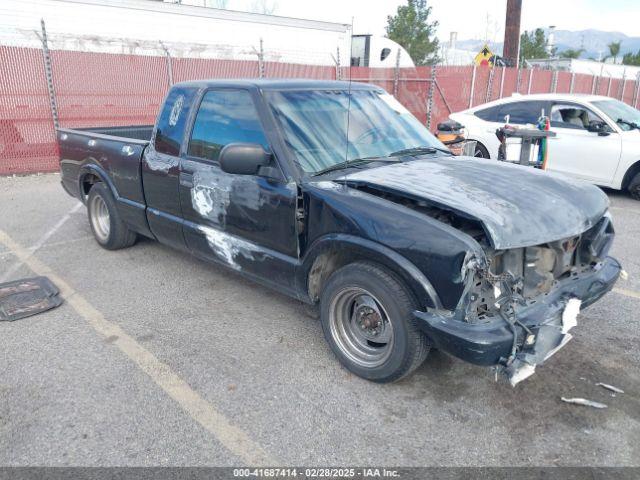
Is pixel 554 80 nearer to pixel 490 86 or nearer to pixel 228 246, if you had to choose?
pixel 490 86

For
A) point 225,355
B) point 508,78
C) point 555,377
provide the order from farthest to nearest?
point 508,78 < point 225,355 < point 555,377

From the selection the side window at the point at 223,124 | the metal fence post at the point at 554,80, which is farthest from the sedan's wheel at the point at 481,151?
the metal fence post at the point at 554,80

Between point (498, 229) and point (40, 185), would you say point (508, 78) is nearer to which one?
point (40, 185)

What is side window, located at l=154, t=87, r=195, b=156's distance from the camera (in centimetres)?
443

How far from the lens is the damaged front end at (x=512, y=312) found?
271 cm

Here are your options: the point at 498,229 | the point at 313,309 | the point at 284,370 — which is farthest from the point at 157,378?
the point at 498,229

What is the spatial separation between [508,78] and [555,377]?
15857 millimetres

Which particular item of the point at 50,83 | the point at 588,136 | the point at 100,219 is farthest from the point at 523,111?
the point at 50,83

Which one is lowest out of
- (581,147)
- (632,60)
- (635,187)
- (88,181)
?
(635,187)

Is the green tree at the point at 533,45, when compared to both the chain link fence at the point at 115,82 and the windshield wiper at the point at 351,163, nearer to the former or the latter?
the chain link fence at the point at 115,82

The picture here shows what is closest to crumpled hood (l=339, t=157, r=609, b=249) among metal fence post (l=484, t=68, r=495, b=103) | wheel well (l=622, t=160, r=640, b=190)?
wheel well (l=622, t=160, r=640, b=190)

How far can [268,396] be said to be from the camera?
10.4ft

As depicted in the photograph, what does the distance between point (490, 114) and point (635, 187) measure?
269 cm

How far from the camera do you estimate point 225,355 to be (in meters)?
3.62
